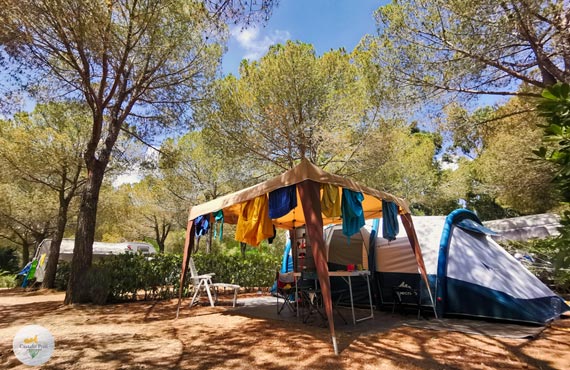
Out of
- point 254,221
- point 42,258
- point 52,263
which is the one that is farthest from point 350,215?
point 42,258

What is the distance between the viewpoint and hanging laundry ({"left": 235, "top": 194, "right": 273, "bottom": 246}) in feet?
15.7

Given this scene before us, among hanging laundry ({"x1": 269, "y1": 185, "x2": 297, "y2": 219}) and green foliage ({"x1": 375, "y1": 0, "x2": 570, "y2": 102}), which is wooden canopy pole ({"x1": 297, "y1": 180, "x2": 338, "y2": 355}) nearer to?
hanging laundry ({"x1": 269, "y1": 185, "x2": 297, "y2": 219})

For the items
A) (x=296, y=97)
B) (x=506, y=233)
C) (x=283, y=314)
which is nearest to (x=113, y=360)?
(x=283, y=314)

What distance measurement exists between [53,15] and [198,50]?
2.96 metres

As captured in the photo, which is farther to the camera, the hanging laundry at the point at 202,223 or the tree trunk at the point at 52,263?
the tree trunk at the point at 52,263

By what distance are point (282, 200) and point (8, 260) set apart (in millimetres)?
21398

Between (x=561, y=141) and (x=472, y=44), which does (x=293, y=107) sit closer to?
(x=472, y=44)

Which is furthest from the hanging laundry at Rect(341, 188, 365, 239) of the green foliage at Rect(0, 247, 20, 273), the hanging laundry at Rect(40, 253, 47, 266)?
the green foliage at Rect(0, 247, 20, 273)

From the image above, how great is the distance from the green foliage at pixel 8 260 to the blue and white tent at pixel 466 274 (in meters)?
21.2

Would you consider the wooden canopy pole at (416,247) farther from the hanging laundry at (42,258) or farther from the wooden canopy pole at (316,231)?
the hanging laundry at (42,258)

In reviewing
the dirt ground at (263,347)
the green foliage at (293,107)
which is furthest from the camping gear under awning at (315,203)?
the green foliage at (293,107)

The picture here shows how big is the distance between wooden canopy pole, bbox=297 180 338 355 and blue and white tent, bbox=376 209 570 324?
2.30 m

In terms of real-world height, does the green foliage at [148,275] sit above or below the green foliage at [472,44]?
below

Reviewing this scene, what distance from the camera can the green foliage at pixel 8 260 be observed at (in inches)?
707
